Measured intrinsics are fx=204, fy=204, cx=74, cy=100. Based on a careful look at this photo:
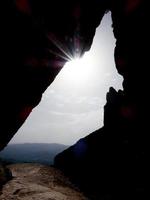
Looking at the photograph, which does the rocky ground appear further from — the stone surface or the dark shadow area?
the stone surface

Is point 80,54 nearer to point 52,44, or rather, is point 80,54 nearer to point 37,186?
point 52,44

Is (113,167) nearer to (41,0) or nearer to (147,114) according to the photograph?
(147,114)

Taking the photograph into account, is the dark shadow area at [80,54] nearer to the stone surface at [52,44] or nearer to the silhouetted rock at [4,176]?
the stone surface at [52,44]

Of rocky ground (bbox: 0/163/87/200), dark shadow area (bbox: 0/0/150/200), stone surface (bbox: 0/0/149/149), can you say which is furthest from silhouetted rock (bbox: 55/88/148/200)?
stone surface (bbox: 0/0/149/149)

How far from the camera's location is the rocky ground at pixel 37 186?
11.8 meters

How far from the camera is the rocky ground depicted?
11.8m

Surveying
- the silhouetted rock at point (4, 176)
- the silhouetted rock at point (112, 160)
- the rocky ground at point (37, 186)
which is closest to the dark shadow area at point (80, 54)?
the silhouetted rock at point (112, 160)

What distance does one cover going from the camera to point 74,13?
1794 centimetres

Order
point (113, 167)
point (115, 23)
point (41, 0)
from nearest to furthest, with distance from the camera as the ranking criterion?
point (41, 0) → point (113, 167) → point (115, 23)

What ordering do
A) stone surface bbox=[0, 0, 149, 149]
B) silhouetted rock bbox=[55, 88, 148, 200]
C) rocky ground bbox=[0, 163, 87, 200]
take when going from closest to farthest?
rocky ground bbox=[0, 163, 87, 200] < stone surface bbox=[0, 0, 149, 149] < silhouetted rock bbox=[55, 88, 148, 200]

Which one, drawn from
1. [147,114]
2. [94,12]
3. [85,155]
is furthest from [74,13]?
[85,155]

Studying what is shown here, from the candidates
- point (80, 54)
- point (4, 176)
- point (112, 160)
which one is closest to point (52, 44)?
point (80, 54)

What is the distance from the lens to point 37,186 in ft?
44.7

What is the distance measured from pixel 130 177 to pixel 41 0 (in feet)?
52.5
